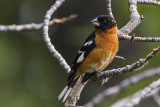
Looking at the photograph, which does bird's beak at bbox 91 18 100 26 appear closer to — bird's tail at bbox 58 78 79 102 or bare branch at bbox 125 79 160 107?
bird's tail at bbox 58 78 79 102

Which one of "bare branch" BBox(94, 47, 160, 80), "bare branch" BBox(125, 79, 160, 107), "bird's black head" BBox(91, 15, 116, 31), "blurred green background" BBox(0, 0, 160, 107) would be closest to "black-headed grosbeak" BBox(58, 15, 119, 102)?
"bird's black head" BBox(91, 15, 116, 31)

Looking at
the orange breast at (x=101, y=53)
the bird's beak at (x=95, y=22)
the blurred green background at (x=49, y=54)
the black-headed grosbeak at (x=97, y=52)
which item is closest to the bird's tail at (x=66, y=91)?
the black-headed grosbeak at (x=97, y=52)

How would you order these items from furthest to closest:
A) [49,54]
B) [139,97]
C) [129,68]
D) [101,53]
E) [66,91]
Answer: [49,54]
[101,53]
[66,91]
[129,68]
[139,97]

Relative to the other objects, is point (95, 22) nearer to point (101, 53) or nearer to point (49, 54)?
point (101, 53)

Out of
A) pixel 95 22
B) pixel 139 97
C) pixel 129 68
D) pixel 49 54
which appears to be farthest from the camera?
pixel 49 54

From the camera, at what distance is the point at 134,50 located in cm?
828

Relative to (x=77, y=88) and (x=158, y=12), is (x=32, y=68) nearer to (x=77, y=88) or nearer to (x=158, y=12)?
(x=158, y=12)

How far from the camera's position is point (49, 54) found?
9219 mm

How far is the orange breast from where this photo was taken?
14.5 ft

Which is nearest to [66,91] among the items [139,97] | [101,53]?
[101,53]

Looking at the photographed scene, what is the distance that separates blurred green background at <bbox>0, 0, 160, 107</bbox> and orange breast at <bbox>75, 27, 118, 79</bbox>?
2.37 metres

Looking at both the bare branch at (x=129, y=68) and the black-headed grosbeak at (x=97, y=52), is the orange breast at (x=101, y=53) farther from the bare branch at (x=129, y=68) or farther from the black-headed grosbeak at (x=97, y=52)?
the bare branch at (x=129, y=68)

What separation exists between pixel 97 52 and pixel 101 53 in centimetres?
7

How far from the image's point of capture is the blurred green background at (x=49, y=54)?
295 inches
